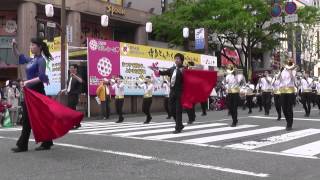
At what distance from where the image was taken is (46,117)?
9.08 m

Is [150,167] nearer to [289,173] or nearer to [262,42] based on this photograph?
[289,173]

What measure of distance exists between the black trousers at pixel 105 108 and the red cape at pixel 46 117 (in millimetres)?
13604

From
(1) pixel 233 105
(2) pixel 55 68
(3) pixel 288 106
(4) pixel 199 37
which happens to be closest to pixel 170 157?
(3) pixel 288 106

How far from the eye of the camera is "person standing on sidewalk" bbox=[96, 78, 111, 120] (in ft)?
75.1

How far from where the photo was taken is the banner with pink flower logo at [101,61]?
23734mm

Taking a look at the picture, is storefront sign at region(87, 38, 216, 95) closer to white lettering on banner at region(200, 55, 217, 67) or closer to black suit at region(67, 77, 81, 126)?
white lettering on banner at region(200, 55, 217, 67)

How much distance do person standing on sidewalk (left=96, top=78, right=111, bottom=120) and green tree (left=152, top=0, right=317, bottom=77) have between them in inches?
600

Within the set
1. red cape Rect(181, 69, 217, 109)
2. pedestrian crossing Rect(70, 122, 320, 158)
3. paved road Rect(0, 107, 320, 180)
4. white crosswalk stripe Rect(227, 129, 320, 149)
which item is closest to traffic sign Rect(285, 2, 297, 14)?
pedestrian crossing Rect(70, 122, 320, 158)

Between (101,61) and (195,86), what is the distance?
38.4 feet

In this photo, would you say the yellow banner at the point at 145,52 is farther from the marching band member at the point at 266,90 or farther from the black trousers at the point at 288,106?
the black trousers at the point at 288,106

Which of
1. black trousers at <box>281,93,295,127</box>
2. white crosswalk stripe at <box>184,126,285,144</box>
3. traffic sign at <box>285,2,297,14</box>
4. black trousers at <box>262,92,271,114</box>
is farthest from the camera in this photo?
traffic sign at <box>285,2,297,14</box>

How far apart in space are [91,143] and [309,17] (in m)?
33.7

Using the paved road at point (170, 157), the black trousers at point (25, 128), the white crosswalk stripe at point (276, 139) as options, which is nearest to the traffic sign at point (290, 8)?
the white crosswalk stripe at point (276, 139)

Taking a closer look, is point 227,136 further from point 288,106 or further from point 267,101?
point 267,101
